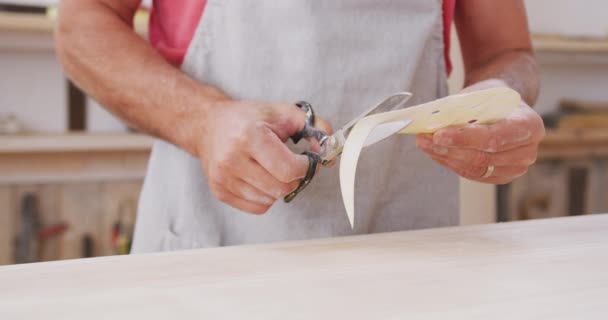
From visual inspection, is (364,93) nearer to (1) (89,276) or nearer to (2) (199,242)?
(2) (199,242)

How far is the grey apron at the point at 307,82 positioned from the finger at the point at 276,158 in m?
0.19

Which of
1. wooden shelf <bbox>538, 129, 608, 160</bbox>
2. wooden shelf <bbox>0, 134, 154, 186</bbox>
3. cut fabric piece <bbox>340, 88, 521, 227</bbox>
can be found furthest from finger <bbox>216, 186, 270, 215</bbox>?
wooden shelf <bbox>538, 129, 608, 160</bbox>

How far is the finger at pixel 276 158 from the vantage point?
0.60 m

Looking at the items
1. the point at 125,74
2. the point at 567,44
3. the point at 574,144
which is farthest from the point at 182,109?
the point at 574,144

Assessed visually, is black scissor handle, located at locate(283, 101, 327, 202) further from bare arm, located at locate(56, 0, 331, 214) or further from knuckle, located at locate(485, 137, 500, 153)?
knuckle, located at locate(485, 137, 500, 153)

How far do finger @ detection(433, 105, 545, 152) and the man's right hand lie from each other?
126mm

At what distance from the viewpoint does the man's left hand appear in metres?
0.65

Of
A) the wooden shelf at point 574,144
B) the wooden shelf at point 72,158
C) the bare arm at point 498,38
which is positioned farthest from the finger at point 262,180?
the wooden shelf at point 574,144

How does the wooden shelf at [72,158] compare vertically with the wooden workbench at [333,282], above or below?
below

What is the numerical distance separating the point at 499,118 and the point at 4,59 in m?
1.64

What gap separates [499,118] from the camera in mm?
662

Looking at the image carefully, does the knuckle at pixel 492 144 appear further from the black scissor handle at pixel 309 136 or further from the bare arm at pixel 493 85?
the black scissor handle at pixel 309 136

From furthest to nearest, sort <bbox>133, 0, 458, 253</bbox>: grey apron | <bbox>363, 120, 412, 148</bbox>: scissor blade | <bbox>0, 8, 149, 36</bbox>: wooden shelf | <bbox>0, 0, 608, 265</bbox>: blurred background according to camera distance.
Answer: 1. <bbox>0, 0, 608, 265</bbox>: blurred background
2. <bbox>0, 8, 149, 36</bbox>: wooden shelf
3. <bbox>133, 0, 458, 253</bbox>: grey apron
4. <bbox>363, 120, 412, 148</bbox>: scissor blade

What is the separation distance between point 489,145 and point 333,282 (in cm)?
28
